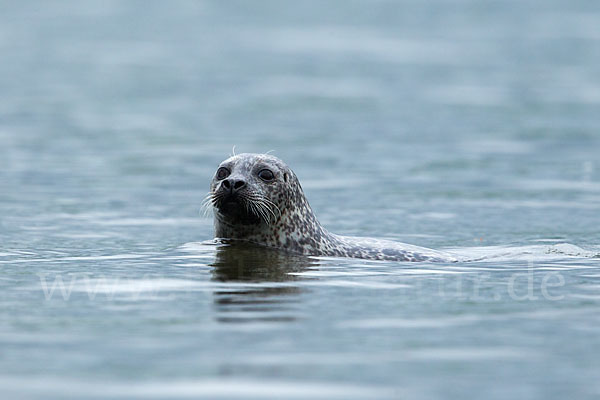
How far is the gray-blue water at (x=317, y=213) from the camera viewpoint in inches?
307

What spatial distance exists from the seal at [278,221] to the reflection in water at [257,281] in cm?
21

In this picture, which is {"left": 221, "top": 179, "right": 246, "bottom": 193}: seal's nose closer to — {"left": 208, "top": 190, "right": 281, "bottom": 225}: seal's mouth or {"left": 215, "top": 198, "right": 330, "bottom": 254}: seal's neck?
{"left": 208, "top": 190, "right": 281, "bottom": 225}: seal's mouth

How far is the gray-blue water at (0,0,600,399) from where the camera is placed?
780 centimetres

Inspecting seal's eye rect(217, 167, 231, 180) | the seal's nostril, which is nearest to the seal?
seal's eye rect(217, 167, 231, 180)

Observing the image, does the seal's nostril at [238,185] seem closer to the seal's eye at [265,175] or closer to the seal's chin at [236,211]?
the seal's chin at [236,211]

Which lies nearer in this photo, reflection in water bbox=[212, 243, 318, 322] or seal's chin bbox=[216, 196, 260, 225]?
reflection in water bbox=[212, 243, 318, 322]

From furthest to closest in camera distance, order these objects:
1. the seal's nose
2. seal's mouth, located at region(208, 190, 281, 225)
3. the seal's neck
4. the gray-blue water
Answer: the seal's neck
seal's mouth, located at region(208, 190, 281, 225)
the seal's nose
the gray-blue water

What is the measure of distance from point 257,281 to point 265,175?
75.3 inches

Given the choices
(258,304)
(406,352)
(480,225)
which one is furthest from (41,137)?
(406,352)

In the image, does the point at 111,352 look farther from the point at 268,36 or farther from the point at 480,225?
the point at 268,36

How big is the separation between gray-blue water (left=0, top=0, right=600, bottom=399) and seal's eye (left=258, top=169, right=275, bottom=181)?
696 millimetres

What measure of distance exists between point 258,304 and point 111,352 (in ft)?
5.92

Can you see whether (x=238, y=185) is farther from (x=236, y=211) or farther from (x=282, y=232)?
(x=282, y=232)

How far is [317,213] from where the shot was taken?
17.8 metres
